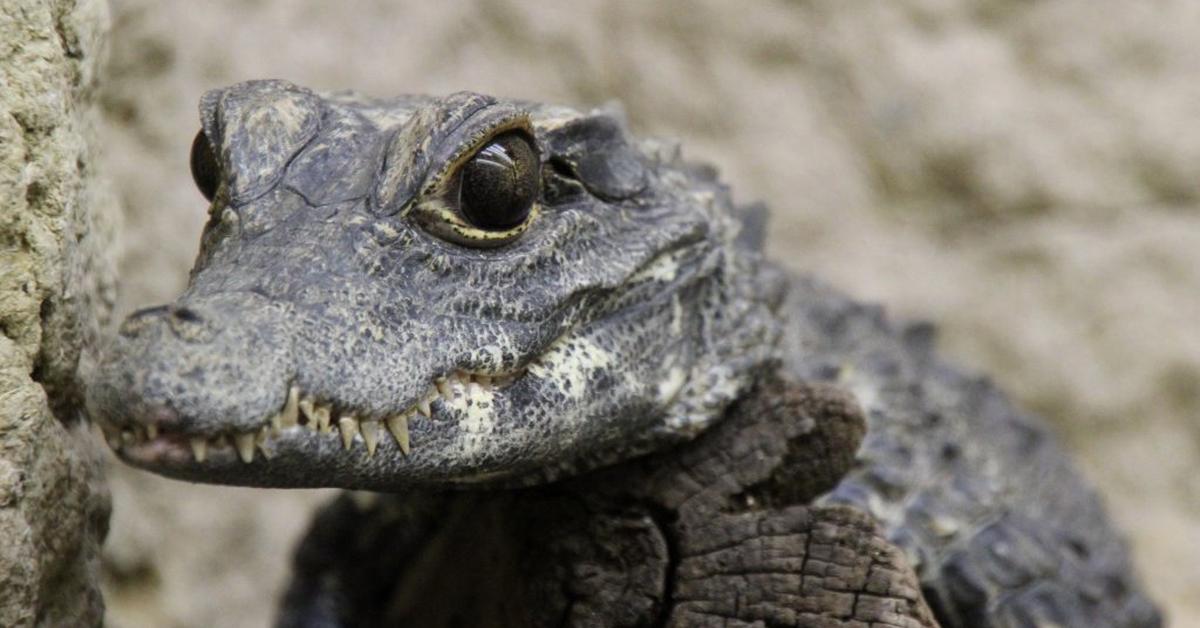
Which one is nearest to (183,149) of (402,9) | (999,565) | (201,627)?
(402,9)

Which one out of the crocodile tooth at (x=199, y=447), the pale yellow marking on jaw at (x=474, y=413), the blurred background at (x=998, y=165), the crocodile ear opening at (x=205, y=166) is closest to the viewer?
the crocodile tooth at (x=199, y=447)

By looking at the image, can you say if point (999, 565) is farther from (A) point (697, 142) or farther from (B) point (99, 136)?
(A) point (697, 142)

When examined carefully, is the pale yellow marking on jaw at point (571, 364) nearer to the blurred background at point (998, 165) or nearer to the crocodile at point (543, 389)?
the crocodile at point (543, 389)

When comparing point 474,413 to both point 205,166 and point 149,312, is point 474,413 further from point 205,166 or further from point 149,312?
point 205,166

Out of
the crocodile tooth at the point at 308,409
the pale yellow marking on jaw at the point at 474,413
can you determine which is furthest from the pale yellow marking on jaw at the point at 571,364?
the crocodile tooth at the point at 308,409

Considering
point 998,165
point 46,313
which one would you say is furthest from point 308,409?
point 998,165

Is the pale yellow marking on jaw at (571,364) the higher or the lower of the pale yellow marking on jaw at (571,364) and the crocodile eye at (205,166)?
the lower
